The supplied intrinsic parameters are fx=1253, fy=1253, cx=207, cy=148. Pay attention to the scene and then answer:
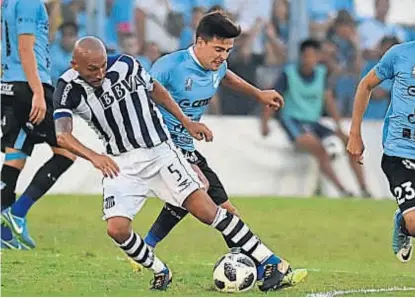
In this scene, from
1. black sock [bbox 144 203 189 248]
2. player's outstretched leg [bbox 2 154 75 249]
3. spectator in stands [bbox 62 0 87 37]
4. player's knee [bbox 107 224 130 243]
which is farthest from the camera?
spectator in stands [bbox 62 0 87 37]

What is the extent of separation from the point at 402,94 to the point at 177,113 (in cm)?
168

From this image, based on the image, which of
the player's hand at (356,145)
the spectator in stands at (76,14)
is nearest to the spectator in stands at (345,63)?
the spectator in stands at (76,14)

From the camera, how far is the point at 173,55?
380 inches

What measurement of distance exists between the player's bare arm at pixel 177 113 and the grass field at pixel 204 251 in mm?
1062

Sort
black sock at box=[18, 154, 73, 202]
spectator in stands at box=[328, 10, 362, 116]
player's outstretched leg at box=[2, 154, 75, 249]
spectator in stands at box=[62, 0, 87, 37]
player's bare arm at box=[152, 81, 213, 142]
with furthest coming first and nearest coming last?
spectator in stands at box=[328, 10, 362, 116]
spectator in stands at box=[62, 0, 87, 37]
black sock at box=[18, 154, 73, 202]
player's outstretched leg at box=[2, 154, 75, 249]
player's bare arm at box=[152, 81, 213, 142]

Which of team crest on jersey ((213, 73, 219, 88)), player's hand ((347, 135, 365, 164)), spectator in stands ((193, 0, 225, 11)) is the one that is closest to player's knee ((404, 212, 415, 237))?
player's hand ((347, 135, 365, 164))

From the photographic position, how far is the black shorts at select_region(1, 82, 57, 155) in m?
11.6

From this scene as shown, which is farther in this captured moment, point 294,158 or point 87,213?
point 294,158

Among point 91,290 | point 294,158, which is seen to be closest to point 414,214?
point 91,290

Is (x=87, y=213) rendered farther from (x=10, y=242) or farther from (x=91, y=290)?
(x=91, y=290)

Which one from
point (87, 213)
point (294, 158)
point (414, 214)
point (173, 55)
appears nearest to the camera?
point (414, 214)

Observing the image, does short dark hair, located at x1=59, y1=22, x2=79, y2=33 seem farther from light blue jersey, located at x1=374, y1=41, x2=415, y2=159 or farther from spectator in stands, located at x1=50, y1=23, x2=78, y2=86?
light blue jersey, located at x1=374, y1=41, x2=415, y2=159

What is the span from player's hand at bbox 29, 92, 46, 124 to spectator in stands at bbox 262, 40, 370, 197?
7780 mm

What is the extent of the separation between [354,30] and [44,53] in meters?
8.13
